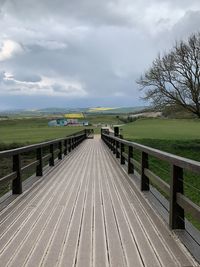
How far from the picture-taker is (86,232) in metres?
5.39

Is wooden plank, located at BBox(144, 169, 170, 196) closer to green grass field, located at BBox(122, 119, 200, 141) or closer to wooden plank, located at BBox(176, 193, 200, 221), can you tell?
wooden plank, located at BBox(176, 193, 200, 221)

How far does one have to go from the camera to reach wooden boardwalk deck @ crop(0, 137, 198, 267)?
4.32m

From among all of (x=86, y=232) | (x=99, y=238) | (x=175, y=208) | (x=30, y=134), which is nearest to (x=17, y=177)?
(x=86, y=232)

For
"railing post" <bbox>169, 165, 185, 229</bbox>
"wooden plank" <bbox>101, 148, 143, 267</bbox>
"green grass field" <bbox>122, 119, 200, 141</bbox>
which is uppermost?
"railing post" <bbox>169, 165, 185, 229</bbox>

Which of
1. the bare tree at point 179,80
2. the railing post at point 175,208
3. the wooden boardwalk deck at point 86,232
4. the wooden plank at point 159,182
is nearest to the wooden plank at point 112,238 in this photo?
the wooden boardwalk deck at point 86,232

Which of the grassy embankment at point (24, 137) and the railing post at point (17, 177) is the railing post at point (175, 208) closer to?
the railing post at point (17, 177)

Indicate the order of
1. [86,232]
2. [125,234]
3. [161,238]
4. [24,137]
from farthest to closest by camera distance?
[24,137] → [86,232] → [125,234] → [161,238]

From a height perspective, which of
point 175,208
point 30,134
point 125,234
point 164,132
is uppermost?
point 175,208

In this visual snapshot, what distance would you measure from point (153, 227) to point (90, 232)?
0.88 meters

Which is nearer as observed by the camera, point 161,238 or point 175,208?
point 161,238

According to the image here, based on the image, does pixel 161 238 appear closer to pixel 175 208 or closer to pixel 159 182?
pixel 175 208

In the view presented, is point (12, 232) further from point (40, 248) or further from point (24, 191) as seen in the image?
point (24, 191)

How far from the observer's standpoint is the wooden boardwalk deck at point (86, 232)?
4.32 metres

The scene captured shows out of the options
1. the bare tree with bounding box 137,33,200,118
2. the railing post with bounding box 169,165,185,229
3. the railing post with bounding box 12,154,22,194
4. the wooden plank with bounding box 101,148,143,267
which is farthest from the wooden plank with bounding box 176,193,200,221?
the bare tree with bounding box 137,33,200,118
